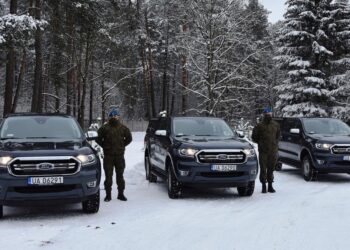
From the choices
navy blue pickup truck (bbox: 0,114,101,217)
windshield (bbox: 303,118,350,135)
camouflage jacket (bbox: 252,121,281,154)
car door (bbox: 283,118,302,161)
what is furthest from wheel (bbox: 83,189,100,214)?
windshield (bbox: 303,118,350,135)

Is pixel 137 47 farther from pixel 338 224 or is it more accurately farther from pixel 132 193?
pixel 338 224

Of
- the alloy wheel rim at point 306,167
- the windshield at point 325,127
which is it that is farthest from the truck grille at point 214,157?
the windshield at point 325,127

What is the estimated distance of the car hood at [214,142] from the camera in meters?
10.3

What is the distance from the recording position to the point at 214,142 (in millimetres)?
10547

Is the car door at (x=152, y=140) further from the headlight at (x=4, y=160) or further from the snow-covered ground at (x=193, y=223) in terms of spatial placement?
the headlight at (x=4, y=160)

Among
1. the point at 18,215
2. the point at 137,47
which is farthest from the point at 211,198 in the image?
the point at 137,47

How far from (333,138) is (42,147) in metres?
8.15

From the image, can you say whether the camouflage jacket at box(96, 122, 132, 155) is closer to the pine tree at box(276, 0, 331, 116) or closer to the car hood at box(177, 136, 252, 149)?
the car hood at box(177, 136, 252, 149)

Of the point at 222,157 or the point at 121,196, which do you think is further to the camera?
the point at 121,196

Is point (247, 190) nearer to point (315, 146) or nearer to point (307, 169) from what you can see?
point (315, 146)

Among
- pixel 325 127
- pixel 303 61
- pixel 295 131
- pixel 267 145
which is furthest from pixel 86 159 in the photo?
pixel 303 61

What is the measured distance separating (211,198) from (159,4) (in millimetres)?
34717

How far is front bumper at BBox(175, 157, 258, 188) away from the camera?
1009 centimetres

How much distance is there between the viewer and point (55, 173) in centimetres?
801
